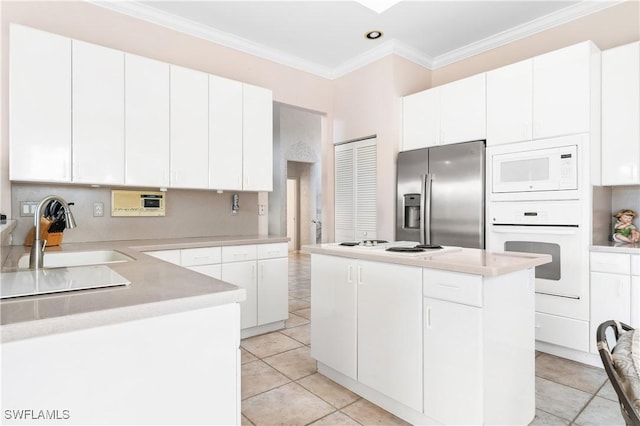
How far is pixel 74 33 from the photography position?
9.25 feet

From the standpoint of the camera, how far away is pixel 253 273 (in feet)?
10.6

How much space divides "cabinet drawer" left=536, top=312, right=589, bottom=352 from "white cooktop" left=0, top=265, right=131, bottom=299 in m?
3.07

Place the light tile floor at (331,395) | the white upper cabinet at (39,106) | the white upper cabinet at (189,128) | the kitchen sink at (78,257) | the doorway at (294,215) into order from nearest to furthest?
the light tile floor at (331,395) → the kitchen sink at (78,257) → the white upper cabinet at (39,106) → the white upper cabinet at (189,128) → the doorway at (294,215)

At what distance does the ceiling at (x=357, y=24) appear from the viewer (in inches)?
121

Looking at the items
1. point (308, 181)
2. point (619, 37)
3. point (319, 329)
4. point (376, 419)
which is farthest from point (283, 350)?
point (308, 181)

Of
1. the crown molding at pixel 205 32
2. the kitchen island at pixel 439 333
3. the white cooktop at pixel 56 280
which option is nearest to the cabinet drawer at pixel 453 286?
the kitchen island at pixel 439 333

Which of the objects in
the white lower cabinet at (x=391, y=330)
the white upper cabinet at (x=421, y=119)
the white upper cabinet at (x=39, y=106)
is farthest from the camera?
the white upper cabinet at (x=421, y=119)

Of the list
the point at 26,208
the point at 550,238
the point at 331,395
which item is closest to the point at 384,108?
the point at 550,238

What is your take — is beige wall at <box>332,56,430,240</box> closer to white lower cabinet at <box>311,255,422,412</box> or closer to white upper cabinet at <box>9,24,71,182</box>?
white lower cabinet at <box>311,255,422,412</box>

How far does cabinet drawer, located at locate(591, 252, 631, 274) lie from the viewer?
2.47 metres

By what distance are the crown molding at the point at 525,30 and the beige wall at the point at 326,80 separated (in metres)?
0.05

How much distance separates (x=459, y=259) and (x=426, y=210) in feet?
5.90

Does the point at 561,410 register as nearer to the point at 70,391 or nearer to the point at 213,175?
the point at 70,391

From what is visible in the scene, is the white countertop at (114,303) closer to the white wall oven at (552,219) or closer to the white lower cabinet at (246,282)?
the white lower cabinet at (246,282)
